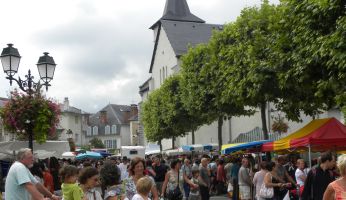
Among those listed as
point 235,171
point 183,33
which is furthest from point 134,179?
point 183,33

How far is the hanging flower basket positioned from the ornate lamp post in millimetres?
377

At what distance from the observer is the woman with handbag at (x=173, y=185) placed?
14.3m

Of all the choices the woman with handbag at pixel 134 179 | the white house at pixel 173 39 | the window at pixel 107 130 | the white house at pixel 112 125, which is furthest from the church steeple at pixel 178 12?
the woman with handbag at pixel 134 179

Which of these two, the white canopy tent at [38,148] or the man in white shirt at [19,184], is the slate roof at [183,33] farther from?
the man in white shirt at [19,184]

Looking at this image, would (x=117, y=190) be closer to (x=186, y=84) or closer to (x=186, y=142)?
(x=186, y=84)

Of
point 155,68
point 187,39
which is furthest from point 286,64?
point 155,68

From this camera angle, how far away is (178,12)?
8981 centimetres

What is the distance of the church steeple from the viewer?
3484 inches

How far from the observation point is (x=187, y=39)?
80.4 metres

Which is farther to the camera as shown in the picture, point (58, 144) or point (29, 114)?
point (58, 144)

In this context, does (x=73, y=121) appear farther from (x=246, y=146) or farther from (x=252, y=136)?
(x=246, y=146)

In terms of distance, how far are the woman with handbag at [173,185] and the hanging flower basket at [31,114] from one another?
703 centimetres

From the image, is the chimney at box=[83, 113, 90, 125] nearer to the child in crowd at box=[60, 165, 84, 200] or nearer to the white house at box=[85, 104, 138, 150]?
the white house at box=[85, 104, 138, 150]

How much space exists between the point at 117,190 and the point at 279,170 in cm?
865
